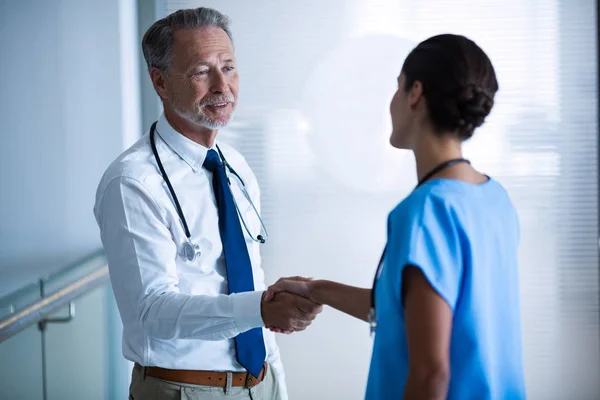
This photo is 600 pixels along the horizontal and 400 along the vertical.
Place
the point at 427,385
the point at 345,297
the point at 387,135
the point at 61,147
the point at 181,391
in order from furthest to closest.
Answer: the point at 387,135 < the point at 61,147 < the point at 181,391 < the point at 345,297 < the point at 427,385

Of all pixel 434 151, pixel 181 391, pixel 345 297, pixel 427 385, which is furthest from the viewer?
pixel 181 391

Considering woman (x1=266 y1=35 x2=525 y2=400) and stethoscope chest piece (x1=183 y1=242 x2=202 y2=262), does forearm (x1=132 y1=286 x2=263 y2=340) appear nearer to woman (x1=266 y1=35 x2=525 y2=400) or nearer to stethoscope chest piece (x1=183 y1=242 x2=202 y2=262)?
stethoscope chest piece (x1=183 y1=242 x2=202 y2=262)

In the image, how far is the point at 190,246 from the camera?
4.99 feet

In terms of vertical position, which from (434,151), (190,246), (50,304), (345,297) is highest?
(434,151)

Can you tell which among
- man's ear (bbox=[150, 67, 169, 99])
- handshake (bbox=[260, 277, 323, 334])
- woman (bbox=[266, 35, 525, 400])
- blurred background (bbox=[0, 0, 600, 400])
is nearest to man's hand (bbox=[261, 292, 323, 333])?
handshake (bbox=[260, 277, 323, 334])

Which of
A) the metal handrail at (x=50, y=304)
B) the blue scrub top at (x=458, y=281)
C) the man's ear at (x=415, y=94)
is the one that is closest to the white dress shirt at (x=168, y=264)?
the metal handrail at (x=50, y=304)

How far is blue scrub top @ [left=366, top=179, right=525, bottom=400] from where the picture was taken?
1.03 meters

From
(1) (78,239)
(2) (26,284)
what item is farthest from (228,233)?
(1) (78,239)

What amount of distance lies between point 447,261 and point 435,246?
0.10ft

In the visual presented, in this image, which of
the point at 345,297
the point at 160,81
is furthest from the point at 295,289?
the point at 160,81

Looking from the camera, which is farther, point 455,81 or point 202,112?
point 202,112

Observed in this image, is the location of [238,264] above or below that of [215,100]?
below

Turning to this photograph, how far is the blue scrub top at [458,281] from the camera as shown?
1.03 metres

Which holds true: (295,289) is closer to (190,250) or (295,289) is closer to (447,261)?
(190,250)
